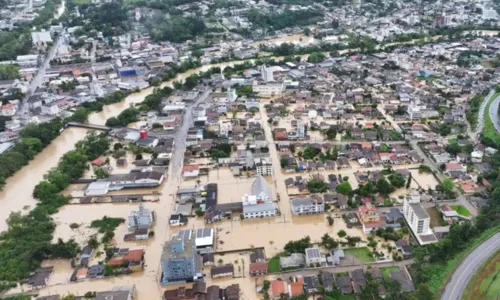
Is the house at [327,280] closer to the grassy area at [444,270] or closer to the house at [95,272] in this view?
the grassy area at [444,270]

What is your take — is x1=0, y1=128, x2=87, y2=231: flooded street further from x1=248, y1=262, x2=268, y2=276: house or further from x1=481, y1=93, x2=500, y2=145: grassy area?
x1=481, y1=93, x2=500, y2=145: grassy area

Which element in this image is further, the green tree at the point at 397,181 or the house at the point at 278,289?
the green tree at the point at 397,181

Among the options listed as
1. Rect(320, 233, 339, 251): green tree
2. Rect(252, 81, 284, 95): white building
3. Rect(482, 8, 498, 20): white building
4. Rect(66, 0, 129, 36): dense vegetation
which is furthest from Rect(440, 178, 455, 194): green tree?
Rect(482, 8, 498, 20): white building

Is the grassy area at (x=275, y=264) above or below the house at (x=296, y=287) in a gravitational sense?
above

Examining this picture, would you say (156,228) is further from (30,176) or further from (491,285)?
(491,285)

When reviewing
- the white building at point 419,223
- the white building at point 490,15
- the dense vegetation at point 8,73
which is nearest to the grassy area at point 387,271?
the white building at point 419,223

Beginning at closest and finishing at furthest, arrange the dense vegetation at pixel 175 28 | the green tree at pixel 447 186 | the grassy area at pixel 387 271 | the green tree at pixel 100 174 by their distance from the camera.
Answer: the grassy area at pixel 387 271 → the green tree at pixel 447 186 → the green tree at pixel 100 174 → the dense vegetation at pixel 175 28

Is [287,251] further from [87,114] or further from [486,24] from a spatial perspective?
[486,24]
